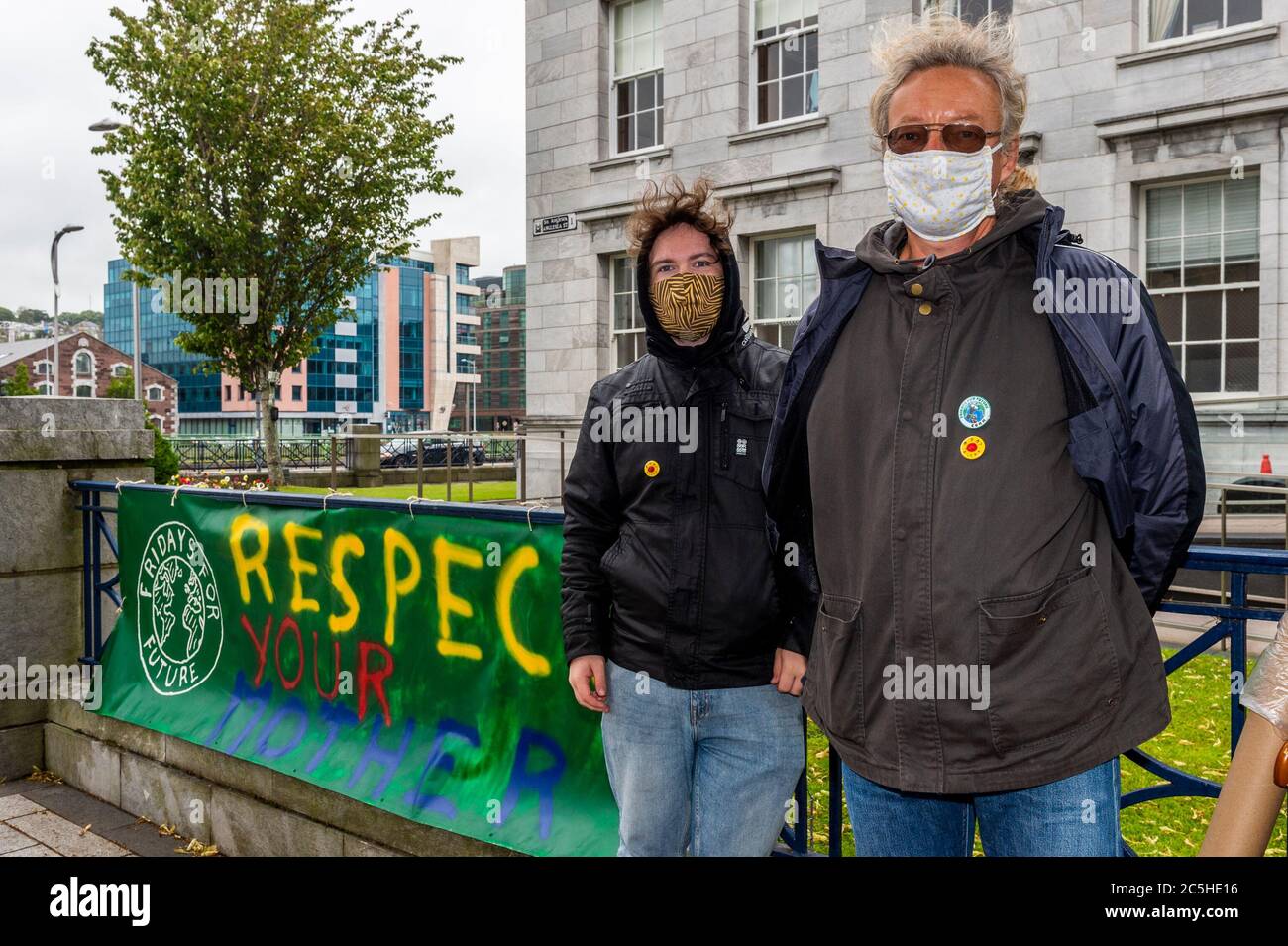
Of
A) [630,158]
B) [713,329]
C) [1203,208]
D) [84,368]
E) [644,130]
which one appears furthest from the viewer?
[84,368]

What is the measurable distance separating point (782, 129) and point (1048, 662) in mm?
16513

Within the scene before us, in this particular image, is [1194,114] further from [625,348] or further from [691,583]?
[691,583]

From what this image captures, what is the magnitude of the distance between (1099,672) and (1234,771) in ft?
1.84

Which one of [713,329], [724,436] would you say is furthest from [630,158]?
[724,436]

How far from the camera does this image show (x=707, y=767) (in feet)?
9.50

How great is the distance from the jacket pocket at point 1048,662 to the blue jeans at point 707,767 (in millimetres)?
872

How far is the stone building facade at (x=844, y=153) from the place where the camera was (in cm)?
1334

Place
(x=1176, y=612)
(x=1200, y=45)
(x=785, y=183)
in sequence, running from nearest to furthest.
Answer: (x=1176, y=612)
(x=1200, y=45)
(x=785, y=183)

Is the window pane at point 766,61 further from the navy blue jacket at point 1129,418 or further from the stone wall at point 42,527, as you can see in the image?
the navy blue jacket at point 1129,418

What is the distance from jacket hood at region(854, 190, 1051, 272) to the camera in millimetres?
2184
